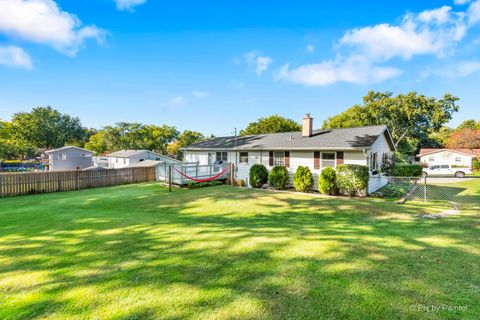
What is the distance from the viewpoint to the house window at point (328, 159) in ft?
43.5

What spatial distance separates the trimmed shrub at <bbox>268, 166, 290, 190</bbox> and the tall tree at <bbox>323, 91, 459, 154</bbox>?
2434cm

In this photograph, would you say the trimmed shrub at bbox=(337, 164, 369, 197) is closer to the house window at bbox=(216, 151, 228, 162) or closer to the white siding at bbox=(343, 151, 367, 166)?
the white siding at bbox=(343, 151, 367, 166)

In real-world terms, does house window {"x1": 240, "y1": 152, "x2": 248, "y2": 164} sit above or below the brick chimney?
below

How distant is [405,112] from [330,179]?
1003 inches

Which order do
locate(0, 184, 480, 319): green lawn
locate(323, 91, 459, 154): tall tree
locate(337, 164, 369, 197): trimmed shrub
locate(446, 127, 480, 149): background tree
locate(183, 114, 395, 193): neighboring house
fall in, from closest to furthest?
locate(0, 184, 480, 319): green lawn
locate(337, 164, 369, 197): trimmed shrub
locate(183, 114, 395, 193): neighboring house
locate(323, 91, 459, 154): tall tree
locate(446, 127, 480, 149): background tree

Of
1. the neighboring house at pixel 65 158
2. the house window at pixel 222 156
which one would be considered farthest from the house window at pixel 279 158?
the neighboring house at pixel 65 158

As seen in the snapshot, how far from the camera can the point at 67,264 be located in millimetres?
3732

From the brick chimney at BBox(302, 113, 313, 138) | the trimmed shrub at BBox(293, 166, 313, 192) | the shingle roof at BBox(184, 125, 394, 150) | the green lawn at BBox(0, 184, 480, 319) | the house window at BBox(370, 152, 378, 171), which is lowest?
the green lawn at BBox(0, 184, 480, 319)

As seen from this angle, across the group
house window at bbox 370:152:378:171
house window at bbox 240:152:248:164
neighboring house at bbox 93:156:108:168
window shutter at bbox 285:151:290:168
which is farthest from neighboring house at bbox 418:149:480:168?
neighboring house at bbox 93:156:108:168

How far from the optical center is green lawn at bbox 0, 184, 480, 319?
2.54 meters

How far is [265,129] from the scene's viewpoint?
3453cm

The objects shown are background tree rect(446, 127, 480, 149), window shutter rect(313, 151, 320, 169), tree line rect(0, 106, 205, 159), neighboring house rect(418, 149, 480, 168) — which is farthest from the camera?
tree line rect(0, 106, 205, 159)

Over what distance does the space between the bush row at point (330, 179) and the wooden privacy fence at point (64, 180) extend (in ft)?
36.6

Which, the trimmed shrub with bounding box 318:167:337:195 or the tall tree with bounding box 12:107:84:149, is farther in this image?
the tall tree with bounding box 12:107:84:149
